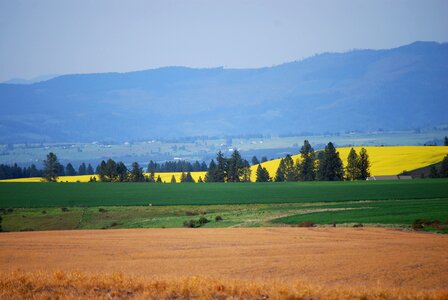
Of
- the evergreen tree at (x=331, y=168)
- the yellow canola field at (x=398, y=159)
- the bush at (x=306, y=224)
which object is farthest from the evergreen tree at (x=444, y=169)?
the bush at (x=306, y=224)

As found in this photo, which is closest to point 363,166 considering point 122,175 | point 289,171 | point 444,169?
point 444,169

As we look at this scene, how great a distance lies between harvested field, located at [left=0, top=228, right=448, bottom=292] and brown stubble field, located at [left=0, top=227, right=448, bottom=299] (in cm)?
3

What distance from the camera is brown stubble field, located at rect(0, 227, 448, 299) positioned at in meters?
19.0

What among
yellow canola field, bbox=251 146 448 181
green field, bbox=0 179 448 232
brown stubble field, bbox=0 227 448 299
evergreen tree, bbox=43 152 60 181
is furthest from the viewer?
evergreen tree, bbox=43 152 60 181

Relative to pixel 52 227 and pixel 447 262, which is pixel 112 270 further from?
pixel 52 227

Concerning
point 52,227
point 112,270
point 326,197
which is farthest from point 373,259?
point 326,197

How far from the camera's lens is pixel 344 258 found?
24.5 meters

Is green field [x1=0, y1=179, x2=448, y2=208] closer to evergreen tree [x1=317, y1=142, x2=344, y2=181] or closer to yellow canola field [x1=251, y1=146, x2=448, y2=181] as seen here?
evergreen tree [x1=317, y1=142, x2=344, y2=181]

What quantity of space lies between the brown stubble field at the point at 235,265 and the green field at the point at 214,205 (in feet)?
28.2

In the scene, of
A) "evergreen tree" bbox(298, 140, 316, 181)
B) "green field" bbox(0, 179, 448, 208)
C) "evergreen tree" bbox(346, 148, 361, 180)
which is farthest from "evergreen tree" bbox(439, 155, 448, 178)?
"green field" bbox(0, 179, 448, 208)

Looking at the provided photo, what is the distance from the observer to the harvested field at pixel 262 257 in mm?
21438

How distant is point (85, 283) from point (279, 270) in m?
6.50

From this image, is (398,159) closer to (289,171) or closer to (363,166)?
(363,166)

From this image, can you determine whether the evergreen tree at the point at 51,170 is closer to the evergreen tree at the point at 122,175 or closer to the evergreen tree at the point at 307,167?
the evergreen tree at the point at 122,175
